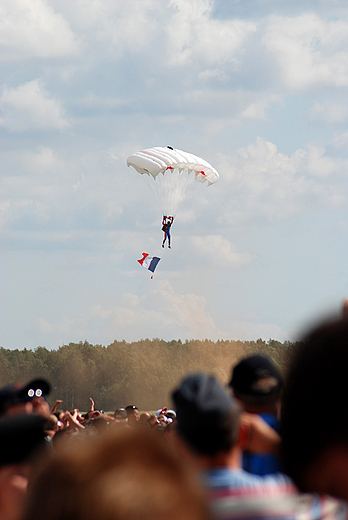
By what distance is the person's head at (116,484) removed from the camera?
100cm

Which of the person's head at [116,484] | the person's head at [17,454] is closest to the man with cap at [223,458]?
the person's head at [17,454]

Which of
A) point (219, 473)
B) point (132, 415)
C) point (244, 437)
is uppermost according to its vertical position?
point (244, 437)

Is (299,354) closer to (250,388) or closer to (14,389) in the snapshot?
(250,388)

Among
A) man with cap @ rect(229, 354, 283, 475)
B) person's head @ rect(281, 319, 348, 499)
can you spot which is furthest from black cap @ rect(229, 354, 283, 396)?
person's head @ rect(281, 319, 348, 499)

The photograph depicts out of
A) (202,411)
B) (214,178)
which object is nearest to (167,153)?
(214,178)

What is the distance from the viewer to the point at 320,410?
1332mm

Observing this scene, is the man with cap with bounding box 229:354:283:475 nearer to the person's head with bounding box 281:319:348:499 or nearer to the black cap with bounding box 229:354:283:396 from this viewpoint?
the black cap with bounding box 229:354:283:396

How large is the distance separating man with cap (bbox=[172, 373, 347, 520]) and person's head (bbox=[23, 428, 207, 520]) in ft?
3.83

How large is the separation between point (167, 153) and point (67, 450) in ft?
93.8

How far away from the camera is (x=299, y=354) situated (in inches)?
54.4

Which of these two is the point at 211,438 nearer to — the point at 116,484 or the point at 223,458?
the point at 223,458

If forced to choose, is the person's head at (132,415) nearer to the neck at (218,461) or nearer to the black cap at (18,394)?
the black cap at (18,394)

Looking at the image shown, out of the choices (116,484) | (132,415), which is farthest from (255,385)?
(132,415)

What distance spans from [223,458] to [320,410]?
1344 millimetres
